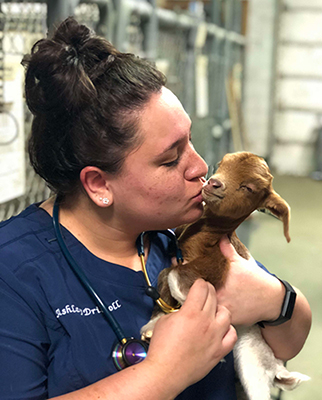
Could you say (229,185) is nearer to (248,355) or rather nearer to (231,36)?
(248,355)

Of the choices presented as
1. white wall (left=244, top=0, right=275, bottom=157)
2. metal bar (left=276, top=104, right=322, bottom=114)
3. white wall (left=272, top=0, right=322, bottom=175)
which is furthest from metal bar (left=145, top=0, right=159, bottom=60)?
metal bar (left=276, top=104, right=322, bottom=114)

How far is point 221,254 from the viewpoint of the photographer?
94 cm

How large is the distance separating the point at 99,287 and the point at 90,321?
0.07m

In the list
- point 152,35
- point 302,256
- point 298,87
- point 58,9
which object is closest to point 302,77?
point 298,87

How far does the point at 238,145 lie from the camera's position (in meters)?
5.38

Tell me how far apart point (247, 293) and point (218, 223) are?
0.15m

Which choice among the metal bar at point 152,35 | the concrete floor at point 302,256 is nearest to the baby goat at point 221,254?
the concrete floor at point 302,256

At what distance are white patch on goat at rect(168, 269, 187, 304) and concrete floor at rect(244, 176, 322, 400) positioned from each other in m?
1.29

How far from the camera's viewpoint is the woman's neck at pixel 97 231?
93 cm

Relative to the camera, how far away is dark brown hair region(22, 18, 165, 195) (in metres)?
0.83

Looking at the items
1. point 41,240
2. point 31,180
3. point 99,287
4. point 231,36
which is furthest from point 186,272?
point 231,36

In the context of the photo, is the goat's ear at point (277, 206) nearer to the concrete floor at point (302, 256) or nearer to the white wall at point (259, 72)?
the concrete floor at point (302, 256)

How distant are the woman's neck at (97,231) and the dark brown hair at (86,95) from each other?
96 millimetres

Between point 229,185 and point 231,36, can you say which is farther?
point 231,36
